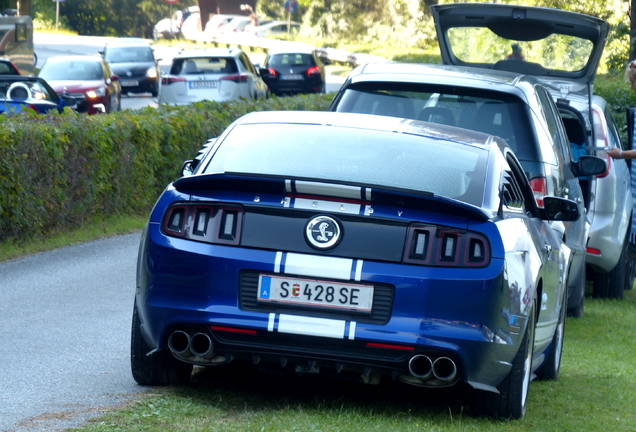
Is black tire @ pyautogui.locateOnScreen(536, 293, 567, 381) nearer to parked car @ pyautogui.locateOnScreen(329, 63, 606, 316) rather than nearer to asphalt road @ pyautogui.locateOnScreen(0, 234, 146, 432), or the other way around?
parked car @ pyautogui.locateOnScreen(329, 63, 606, 316)

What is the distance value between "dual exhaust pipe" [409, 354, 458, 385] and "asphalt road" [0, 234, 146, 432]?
142 cm

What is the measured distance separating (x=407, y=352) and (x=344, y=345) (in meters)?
0.27

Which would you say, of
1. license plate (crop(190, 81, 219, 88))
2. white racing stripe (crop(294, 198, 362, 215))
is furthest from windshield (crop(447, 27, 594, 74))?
license plate (crop(190, 81, 219, 88))

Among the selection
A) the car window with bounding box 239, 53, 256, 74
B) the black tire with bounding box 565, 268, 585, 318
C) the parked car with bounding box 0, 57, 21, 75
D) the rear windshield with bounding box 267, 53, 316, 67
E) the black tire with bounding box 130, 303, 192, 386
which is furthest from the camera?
the rear windshield with bounding box 267, 53, 316, 67

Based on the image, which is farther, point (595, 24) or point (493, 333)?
point (595, 24)

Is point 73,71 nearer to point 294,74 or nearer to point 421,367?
point 294,74

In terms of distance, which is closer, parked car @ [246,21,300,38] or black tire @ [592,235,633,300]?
black tire @ [592,235,633,300]

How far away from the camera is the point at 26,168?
10.6m

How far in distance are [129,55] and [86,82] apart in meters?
13.4

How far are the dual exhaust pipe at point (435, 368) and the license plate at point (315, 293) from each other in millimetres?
321

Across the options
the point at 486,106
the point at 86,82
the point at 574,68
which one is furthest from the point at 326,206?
the point at 86,82

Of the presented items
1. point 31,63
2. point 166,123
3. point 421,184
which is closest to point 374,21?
point 31,63

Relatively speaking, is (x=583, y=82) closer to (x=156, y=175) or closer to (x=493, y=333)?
(x=156, y=175)

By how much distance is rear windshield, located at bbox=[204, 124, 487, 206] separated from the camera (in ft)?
17.7
